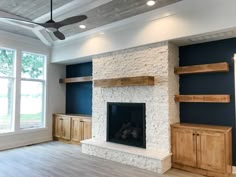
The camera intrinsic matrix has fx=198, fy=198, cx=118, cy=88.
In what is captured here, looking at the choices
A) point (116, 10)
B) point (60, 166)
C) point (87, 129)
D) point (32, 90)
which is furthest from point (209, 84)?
point (32, 90)

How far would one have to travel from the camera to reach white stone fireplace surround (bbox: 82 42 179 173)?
14.0ft

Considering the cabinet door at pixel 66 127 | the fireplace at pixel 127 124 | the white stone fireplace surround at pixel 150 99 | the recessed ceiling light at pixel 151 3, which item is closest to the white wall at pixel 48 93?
the cabinet door at pixel 66 127

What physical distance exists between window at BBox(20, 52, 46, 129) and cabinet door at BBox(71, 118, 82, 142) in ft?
4.10

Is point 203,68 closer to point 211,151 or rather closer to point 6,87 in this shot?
point 211,151

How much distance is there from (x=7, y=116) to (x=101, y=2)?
4.30 m

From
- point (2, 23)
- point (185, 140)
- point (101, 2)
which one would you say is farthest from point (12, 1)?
point (185, 140)

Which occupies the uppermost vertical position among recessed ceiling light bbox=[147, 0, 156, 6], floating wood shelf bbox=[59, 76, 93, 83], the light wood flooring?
recessed ceiling light bbox=[147, 0, 156, 6]

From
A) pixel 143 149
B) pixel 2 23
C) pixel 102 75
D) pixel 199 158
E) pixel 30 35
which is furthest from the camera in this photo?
pixel 30 35

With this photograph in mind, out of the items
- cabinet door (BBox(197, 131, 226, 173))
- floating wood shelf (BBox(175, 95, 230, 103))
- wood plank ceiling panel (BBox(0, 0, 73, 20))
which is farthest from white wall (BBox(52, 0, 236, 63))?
cabinet door (BBox(197, 131, 226, 173))

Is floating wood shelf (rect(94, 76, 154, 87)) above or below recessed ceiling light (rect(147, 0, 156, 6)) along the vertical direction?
below

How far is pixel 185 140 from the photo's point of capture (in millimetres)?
4070

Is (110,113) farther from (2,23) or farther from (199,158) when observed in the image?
(2,23)

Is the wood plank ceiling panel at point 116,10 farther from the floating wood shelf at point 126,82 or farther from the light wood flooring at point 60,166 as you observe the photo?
the light wood flooring at point 60,166

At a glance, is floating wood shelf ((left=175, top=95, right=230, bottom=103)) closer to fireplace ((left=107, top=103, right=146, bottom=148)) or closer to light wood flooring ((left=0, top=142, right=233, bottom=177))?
fireplace ((left=107, top=103, right=146, bottom=148))
